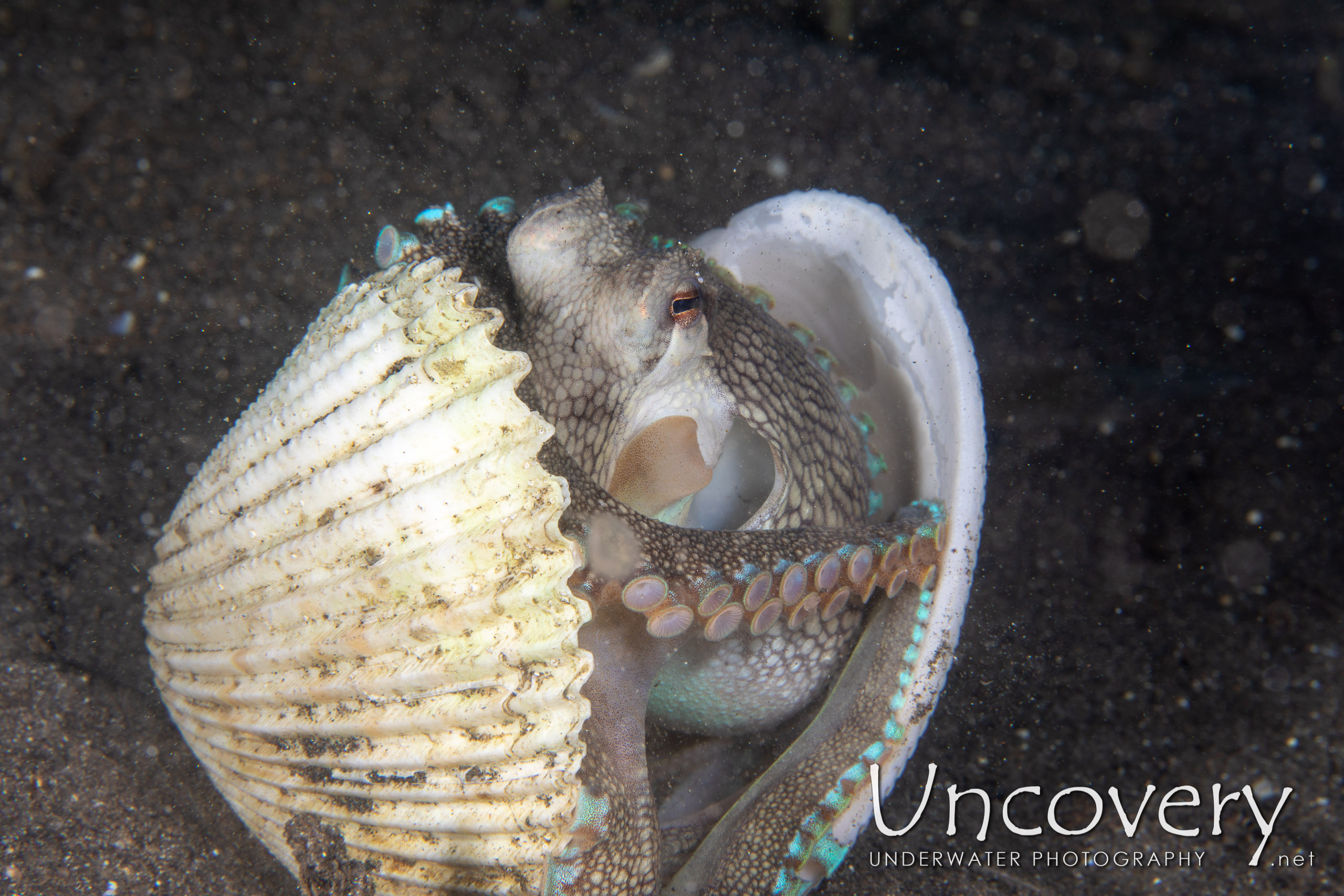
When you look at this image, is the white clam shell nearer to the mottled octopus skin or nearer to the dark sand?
the mottled octopus skin

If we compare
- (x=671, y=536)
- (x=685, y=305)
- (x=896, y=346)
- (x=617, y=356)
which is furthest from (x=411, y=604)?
(x=896, y=346)

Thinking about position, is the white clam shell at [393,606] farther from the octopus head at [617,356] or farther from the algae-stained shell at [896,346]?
→ the algae-stained shell at [896,346]

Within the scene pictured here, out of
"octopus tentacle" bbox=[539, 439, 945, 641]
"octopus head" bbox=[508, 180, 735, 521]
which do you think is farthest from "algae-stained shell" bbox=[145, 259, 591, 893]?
"octopus head" bbox=[508, 180, 735, 521]

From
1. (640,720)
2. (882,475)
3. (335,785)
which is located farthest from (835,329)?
(335,785)

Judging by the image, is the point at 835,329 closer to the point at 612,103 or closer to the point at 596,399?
the point at 596,399

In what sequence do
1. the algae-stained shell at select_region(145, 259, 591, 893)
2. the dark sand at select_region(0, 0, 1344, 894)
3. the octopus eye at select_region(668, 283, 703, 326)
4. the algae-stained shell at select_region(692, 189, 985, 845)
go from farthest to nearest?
the dark sand at select_region(0, 0, 1344, 894) < the algae-stained shell at select_region(692, 189, 985, 845) < the octopus eye at select_region(668, 283, 703, 326) < the algae-stained shell at select_region(145, 259, 591, 893)

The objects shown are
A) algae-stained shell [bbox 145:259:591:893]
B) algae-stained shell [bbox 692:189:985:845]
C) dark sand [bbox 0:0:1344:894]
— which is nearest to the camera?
algae-stained shell [bbox 145:259:591:893]

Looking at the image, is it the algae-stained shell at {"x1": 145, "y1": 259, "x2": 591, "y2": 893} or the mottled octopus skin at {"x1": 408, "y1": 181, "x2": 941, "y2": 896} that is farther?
the mottled octopus skin at {"x1": 408, "y1": 181, "x2": 941, "y2": 896}
